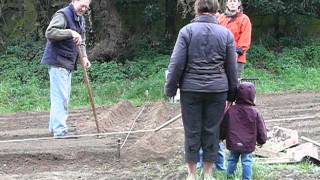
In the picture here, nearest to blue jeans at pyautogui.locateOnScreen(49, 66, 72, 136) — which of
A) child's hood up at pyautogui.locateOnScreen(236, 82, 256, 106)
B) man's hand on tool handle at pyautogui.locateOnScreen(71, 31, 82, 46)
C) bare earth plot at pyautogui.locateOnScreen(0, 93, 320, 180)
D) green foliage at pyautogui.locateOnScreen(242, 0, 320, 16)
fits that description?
bare earth plot at pyautogui.locateOnScreen(0, 93, 320, 180)

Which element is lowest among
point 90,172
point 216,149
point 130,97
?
point 130,97

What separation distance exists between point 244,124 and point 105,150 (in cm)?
219

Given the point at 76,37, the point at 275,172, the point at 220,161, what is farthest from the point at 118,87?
the point at 275,172

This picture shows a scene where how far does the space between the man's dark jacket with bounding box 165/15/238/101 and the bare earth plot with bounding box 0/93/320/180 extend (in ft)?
3.57

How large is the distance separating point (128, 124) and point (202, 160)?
353 centimetres

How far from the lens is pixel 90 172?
6.19m

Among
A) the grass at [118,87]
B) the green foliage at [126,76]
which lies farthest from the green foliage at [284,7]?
the grass at [118,87]

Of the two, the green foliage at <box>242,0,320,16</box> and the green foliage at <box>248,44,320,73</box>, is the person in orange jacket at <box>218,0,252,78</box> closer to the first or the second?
the green foliage at <box>248,44,320,73</box>

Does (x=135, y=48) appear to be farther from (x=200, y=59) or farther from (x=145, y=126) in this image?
(x=200, y=59)

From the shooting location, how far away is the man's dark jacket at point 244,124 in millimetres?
5281

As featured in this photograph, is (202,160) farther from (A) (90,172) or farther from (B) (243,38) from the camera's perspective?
(B) (243,38)

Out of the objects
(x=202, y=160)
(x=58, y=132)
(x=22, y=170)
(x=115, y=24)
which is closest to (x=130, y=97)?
(x=115, y=24)

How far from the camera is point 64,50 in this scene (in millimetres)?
7191

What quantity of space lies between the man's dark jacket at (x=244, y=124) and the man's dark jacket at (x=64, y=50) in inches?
104
